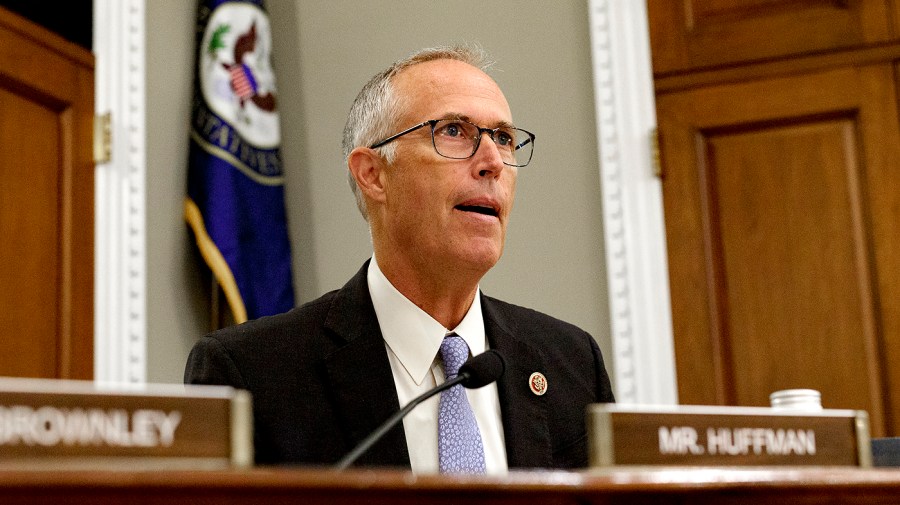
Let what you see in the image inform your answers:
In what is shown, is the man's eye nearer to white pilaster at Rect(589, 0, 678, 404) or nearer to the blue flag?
white pilaster at Rect(589, 0, 678, 404)

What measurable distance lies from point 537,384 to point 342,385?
34cm

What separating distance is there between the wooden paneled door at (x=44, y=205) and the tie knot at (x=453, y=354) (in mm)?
1276

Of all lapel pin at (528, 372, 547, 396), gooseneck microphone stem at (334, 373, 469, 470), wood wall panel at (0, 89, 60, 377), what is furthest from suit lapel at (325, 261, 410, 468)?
wood wall panel at (0, 89, 60, 377)

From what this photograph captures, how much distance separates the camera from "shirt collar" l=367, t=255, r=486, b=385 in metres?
1.79

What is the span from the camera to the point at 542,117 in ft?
10.1

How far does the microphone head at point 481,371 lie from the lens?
1285 millimetres

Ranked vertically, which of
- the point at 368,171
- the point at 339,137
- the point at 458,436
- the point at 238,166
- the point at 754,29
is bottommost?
the point at 458,436

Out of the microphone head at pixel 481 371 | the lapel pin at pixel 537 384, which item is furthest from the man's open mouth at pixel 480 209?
the microphone head at pixel 481 371

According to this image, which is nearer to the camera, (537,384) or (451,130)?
(537,384)

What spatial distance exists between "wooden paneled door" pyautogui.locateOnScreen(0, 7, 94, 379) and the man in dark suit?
98 centimetres

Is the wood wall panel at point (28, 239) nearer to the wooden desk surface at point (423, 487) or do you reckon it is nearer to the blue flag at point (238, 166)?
the blue flag at point (238, 166)

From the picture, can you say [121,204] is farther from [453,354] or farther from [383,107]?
[453,354]

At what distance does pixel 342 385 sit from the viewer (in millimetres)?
1724

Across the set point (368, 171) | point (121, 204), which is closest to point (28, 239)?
point (121, 204)
